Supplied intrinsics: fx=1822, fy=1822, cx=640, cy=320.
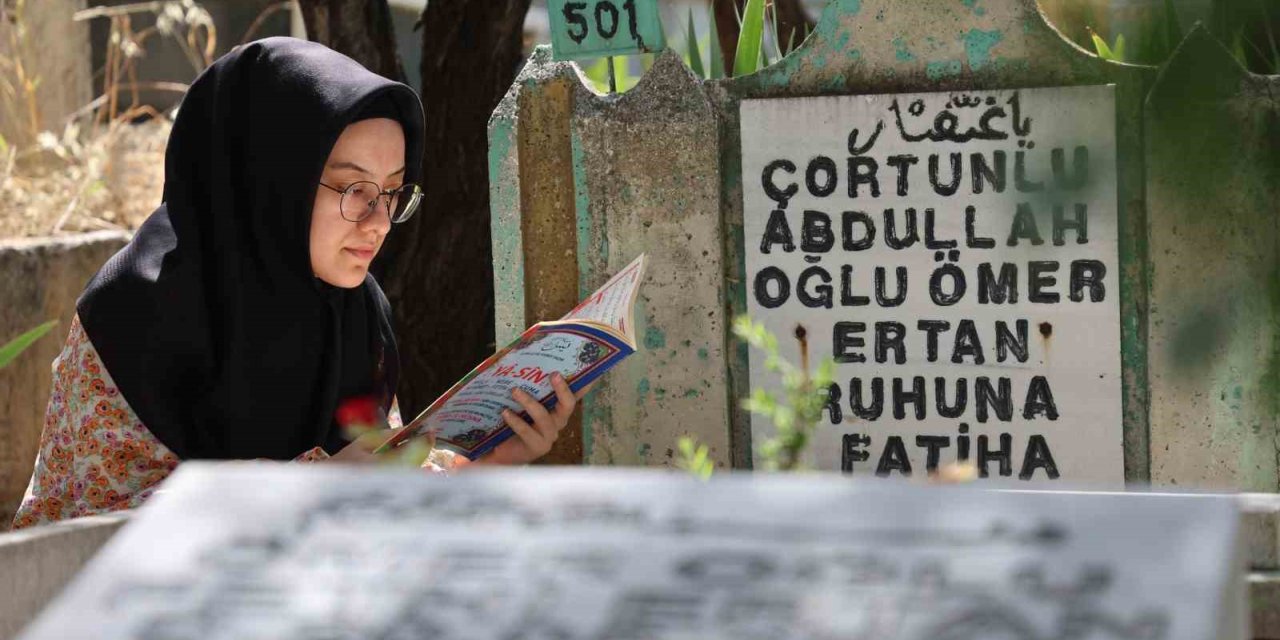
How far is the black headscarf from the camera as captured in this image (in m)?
3.30

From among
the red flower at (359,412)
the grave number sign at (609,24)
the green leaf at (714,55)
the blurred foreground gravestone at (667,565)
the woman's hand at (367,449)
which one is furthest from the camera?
the green leaf at (714,55)

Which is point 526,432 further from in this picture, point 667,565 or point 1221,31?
point 1221,31

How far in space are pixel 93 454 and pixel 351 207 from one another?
0.64 metres

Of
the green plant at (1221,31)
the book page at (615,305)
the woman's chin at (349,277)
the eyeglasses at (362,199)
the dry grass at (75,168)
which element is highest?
the dry grass at (75,168)

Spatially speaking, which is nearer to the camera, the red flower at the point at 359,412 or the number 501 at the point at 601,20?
the red flower at the point at 359,412

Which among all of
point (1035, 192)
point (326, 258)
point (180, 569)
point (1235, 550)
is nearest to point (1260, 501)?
point (1235, 550)

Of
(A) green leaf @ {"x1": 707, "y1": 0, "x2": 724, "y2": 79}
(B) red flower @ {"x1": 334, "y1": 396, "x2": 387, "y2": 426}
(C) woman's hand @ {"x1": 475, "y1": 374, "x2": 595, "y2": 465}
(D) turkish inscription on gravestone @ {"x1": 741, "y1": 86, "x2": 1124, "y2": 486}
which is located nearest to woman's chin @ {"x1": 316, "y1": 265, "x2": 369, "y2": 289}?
(B) red flower @ {"x1": 334, "y1": 396, "x2": 387, "y2": 426}

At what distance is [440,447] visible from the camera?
10.6 ft

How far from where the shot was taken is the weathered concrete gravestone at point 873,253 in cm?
362

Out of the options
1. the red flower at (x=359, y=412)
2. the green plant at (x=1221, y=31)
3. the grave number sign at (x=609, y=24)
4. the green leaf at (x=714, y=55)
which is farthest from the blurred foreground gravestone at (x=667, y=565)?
the green leaf at (x=714, y=55)

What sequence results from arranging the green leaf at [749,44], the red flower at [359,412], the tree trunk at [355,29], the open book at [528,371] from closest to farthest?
the open book at [528,371]
the red flower at [359,412]
the green leaf at [749,44]
the tree trunk at [355,29]

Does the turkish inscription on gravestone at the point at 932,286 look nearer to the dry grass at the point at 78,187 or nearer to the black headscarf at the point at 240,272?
the black headscarf at the point at 240,272

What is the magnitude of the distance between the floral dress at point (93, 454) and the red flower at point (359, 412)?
0.67 feet

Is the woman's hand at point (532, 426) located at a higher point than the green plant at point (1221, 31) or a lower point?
lower
